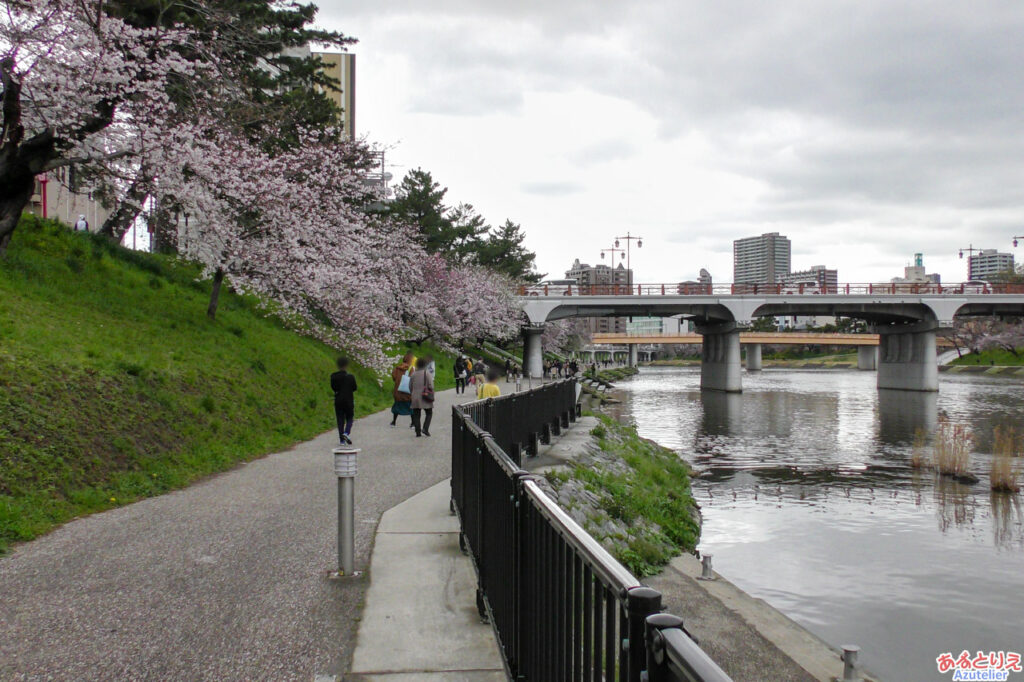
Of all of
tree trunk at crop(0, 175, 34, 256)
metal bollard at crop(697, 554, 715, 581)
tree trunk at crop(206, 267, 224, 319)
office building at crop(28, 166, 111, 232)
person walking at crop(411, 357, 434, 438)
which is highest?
office building at crop(28, 166, 111, 232)

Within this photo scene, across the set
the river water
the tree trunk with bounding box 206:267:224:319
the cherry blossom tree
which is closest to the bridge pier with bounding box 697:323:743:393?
the river water

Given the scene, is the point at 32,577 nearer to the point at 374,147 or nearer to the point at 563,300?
the point at 374,147

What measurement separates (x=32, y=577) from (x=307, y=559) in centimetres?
230

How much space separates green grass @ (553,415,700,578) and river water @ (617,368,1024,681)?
19.8 inches

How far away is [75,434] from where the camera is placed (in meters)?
9.84

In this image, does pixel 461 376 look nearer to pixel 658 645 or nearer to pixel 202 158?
pixel 202 158

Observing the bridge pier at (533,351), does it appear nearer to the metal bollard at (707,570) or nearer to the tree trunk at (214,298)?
the tree trunk at (214,298)

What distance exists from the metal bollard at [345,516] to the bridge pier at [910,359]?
202ft

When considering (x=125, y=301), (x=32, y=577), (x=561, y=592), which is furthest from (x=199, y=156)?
(x=561, y=592)

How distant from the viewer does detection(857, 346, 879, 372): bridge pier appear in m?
114

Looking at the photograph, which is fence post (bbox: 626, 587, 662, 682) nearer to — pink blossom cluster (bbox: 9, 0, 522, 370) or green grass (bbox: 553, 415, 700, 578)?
green grass (bbox: 553, 415, 700, 578)

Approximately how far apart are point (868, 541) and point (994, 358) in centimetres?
11163

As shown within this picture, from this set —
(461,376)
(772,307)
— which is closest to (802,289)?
(772,307)

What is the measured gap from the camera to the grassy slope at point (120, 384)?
29.9 ft
